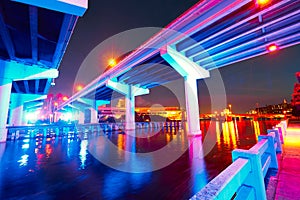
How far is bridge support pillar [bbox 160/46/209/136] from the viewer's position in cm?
1303

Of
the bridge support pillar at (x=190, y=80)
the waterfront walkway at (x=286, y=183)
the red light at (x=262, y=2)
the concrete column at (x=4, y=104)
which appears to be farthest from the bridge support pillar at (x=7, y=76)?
the red light at (x=262, y=2)

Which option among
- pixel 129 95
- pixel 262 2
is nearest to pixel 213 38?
pixel 262 2

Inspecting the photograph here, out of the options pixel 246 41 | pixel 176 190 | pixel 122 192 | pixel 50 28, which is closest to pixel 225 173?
pixel 176 190

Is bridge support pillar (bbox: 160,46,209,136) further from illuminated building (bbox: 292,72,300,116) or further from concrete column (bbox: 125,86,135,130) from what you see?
illuminated building (bbox: 292,72,300,116)

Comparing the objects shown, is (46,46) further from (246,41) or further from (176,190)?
(246,41)

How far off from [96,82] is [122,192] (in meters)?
22.5

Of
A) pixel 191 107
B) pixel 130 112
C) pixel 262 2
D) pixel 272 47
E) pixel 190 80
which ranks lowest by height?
pixel 191 107

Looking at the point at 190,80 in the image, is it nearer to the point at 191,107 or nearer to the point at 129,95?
the point at 191,107

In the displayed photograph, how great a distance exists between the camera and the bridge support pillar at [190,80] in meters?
13.0

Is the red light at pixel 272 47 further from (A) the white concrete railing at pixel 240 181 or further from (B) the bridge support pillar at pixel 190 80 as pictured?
(A) the white concrete railing at pixel 240 181

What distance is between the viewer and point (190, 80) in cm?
1475

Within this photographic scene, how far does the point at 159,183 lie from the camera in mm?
3717

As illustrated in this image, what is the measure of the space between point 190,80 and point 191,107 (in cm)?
270

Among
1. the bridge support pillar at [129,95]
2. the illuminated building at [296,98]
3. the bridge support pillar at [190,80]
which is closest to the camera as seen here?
the bridge support pillar at [190,80]
